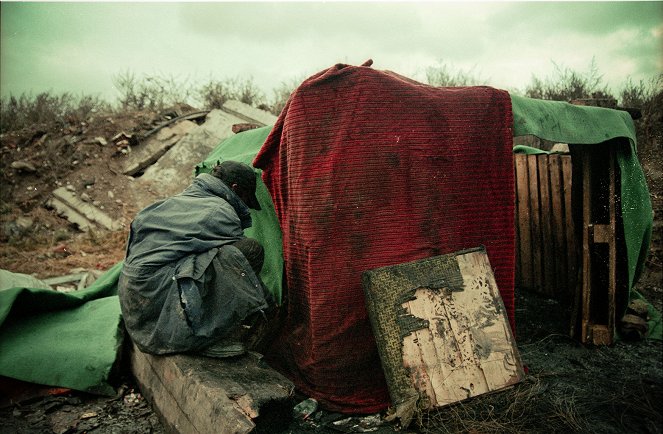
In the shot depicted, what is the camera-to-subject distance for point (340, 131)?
2.80 meters

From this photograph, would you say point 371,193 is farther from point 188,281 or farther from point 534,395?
point 534,395

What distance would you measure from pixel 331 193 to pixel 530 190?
2896 mm

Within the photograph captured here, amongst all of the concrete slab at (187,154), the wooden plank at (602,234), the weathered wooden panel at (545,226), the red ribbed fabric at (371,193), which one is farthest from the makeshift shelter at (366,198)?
the concrete slab at (187,154)

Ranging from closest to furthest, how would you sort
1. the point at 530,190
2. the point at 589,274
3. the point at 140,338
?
the point at 140,338
the point at 589,274
the point at 530,190

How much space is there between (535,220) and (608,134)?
1.58 metres

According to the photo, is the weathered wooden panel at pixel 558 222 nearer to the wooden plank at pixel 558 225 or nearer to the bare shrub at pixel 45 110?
the wooden plank at pixel 558 225

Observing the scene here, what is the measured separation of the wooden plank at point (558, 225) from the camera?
433 centimetres

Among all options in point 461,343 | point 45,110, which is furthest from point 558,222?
point 45,110

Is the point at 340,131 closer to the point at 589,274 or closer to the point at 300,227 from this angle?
the point at 300,227

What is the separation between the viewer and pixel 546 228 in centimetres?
451

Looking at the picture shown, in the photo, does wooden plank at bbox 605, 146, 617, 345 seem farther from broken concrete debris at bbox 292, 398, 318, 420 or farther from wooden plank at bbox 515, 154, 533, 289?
broken concrete debris at bbox 292, 398, 318, 420

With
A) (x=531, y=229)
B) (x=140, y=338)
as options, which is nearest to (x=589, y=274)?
(x=531, y=229)

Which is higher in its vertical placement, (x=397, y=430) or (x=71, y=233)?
(x=71, y=233)

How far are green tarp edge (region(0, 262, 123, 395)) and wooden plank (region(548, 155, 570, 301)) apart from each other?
14.0 feet
